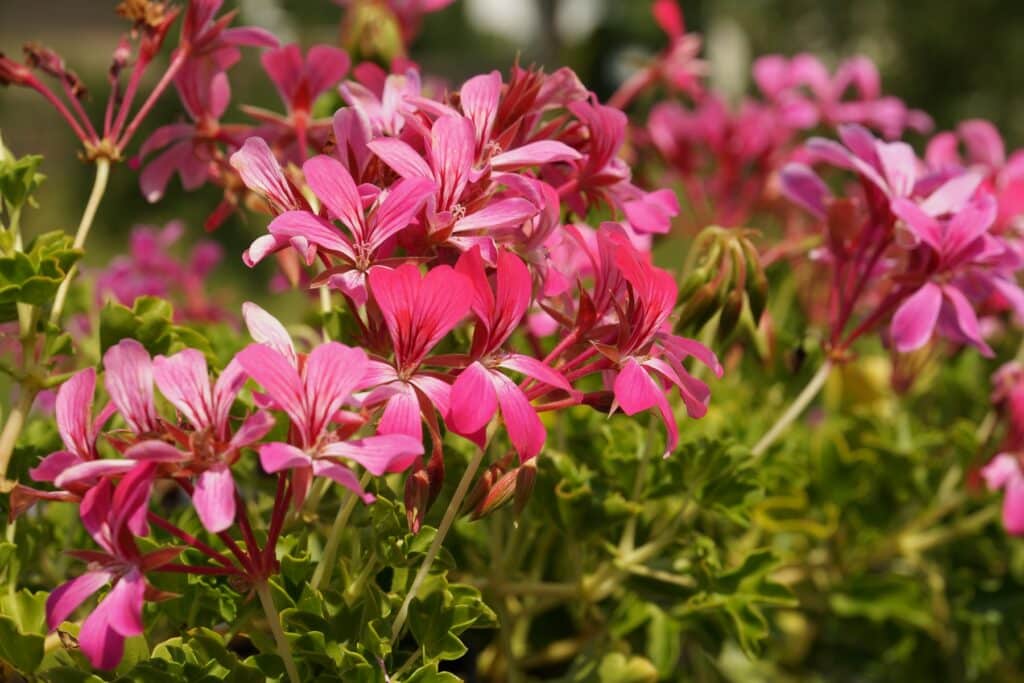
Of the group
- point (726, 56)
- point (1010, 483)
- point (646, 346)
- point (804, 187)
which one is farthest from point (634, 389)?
point (726, 56)

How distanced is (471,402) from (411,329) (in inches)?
1.8

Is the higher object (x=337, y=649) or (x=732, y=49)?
(x=337, y=649)

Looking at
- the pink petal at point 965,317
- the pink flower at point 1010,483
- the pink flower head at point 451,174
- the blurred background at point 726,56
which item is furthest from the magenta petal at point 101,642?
the blurred background at point 726,56

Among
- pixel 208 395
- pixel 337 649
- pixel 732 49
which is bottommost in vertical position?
pixel 732 49

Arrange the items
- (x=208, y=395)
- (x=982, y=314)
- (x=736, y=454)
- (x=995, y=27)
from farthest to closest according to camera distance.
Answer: (x=995, y=27) < (x=982, y=314) < (x=736, y=454) < (x=208, y=395)

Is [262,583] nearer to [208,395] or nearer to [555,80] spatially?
[208,395]

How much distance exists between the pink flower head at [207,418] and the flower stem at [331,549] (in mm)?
75

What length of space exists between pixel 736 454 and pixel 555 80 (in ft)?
0.91

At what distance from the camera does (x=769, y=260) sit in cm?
90

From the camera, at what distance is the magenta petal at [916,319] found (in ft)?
2.22

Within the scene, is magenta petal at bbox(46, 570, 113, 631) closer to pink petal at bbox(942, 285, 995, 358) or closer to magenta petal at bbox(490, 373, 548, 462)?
magenta petal at bbox(490, 373, 548, 462)

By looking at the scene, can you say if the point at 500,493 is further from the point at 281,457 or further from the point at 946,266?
the point at 946,266

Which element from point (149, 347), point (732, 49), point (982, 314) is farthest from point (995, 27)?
point (149, 347)

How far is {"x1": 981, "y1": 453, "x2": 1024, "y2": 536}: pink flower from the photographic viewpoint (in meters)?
0.84
